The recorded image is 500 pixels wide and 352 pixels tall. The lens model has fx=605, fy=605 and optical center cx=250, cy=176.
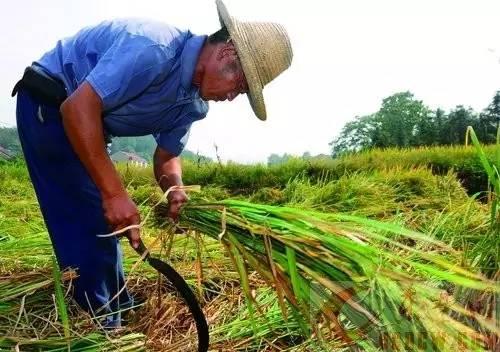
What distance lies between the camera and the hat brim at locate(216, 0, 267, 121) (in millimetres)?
1958

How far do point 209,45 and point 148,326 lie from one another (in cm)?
117

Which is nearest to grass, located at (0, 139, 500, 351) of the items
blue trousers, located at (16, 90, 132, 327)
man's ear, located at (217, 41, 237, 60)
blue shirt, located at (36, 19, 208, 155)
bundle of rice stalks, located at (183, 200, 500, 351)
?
bundle of rice stalks, located at (183, 200, 500, 351)

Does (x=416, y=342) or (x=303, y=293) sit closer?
(x=416, y=342)

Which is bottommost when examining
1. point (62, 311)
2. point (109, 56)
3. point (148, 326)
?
point (148, 326)

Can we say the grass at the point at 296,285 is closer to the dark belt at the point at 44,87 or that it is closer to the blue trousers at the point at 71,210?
the blue trousers at the point at 71,210

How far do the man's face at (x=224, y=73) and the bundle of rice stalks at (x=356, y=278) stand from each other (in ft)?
1.57

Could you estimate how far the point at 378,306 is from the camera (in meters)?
1.39

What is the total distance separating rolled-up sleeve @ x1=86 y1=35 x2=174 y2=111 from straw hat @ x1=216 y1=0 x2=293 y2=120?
0.24 metres

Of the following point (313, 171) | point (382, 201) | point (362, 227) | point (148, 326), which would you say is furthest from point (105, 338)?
point (313, 171)

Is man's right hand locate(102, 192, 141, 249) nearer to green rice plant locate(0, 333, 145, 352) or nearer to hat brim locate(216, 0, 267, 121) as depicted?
green rice plant locate(0, 333, 145, 352)

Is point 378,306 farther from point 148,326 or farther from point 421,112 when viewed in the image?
point 421,112

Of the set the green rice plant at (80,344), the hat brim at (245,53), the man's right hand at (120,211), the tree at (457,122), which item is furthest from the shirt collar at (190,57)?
the tree at (457,122)

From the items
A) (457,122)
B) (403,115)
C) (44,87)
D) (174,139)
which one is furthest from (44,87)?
(403,115)

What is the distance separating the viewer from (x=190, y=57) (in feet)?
6.56
